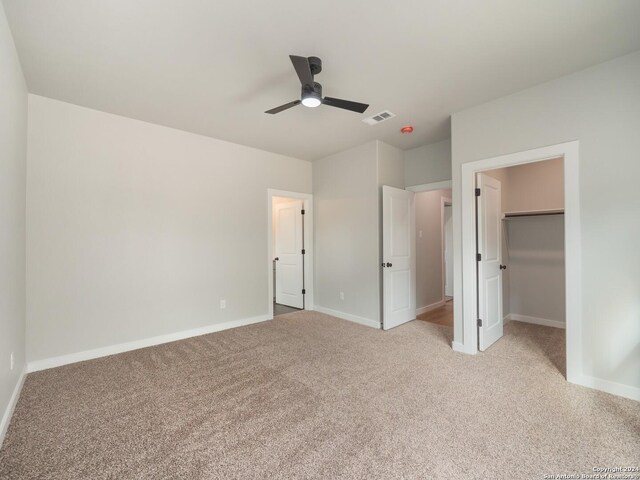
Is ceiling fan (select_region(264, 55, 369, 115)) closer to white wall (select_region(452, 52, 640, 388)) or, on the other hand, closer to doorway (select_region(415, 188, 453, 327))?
white wall (select_region(452, 52, 640, 388))

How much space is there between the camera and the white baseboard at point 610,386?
7.27ft

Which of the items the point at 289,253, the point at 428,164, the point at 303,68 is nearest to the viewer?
the point at 303,68

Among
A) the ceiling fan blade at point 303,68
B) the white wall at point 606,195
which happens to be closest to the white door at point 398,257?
the white wall at point 606,195

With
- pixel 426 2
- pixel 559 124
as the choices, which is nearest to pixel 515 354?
pixel 559 124

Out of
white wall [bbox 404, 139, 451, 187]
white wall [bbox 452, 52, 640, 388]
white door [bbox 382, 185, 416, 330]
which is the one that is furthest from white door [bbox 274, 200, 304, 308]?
white wall [bbox 452, 52, 640, 388]

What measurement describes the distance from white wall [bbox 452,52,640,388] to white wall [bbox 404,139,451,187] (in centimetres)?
150

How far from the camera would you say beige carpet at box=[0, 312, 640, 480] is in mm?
1577

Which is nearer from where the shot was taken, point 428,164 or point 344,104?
point 344,104

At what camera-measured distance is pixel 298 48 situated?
7.06ft

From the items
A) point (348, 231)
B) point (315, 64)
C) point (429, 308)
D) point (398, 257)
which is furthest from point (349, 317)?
point (315, 64)

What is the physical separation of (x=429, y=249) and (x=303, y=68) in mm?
4125

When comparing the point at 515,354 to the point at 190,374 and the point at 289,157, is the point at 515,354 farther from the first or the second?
the point at 289,157

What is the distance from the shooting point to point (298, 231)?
5.27m

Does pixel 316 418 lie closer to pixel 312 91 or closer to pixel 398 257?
pixel 312 91
